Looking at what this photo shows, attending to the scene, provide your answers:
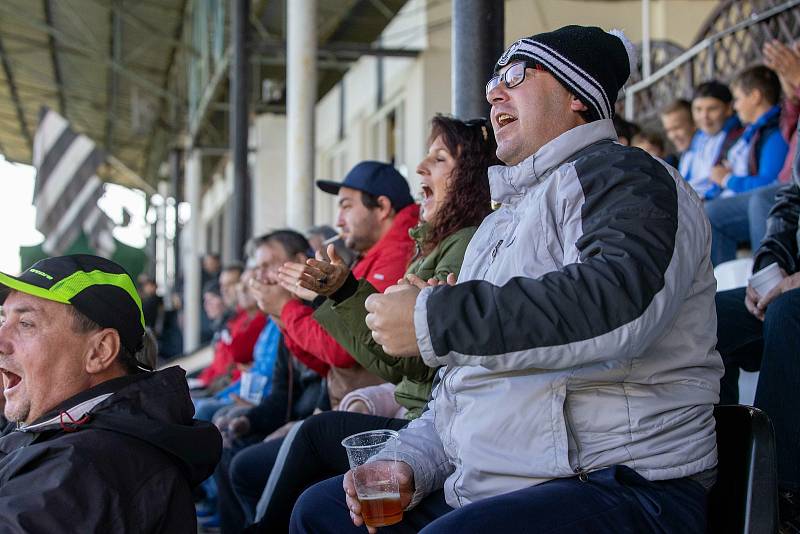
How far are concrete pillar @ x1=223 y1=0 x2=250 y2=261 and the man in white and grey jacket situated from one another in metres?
8.71

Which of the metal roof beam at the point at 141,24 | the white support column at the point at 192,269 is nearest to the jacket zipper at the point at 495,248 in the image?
the white support column at the point at 192,269

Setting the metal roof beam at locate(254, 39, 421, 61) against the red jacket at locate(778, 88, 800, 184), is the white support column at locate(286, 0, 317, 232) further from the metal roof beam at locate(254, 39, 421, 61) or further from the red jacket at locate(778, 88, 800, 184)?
the red jacket at locate(778, 88, 800, 184)

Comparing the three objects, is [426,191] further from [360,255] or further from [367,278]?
[360,255]

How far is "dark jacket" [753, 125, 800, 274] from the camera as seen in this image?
281 cm

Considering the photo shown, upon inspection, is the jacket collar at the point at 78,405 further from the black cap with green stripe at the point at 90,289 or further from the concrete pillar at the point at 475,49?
the concrete pillar at the point at 475,49

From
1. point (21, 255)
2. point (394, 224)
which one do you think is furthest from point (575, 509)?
point (21, 255)

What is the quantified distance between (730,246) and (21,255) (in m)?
16.7

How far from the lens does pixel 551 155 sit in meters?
1.87

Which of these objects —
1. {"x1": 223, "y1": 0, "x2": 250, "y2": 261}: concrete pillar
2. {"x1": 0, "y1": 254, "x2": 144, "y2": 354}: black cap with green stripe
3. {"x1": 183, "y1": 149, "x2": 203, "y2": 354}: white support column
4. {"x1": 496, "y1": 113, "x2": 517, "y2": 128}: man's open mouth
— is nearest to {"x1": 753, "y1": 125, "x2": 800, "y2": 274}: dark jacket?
{"x1": 496, "y1": 113, "x2": 517, "y2": 128}: man's open mouth

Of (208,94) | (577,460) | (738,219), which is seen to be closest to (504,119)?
(577,460)

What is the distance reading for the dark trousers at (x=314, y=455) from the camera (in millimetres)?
2762

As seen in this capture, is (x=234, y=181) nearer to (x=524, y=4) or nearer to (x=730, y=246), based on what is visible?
(x=524, y=4)

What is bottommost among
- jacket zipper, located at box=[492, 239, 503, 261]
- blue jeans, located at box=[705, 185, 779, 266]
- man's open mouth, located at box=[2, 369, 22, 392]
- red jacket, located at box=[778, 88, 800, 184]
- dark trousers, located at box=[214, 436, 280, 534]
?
dark trousers, located at box=[214, 436, 280, 534]

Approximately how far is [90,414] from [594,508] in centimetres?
114
